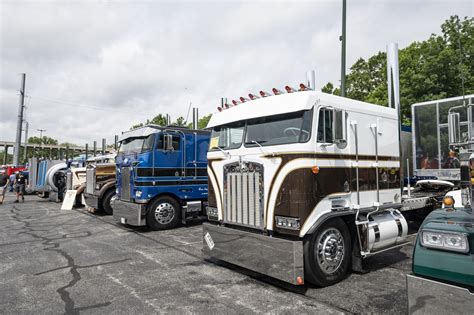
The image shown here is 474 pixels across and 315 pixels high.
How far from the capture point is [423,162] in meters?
8.25

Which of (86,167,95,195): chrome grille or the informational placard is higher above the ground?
(86,167,95,195): chrome grille

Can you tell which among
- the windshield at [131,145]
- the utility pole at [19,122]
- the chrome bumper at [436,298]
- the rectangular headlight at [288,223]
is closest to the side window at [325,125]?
the rectangular headlight at [288,223]

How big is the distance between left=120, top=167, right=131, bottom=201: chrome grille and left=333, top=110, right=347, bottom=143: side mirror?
6723 millimetres

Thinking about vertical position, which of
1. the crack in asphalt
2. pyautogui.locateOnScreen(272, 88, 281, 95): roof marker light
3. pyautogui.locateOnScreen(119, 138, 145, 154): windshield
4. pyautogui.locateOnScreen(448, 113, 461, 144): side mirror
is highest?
pyautogui.locateOnScreen(272, 88, 281, 95): roof marker light

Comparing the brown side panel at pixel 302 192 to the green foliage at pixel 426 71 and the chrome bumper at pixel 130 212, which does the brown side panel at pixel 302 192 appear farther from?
the chrome bumper at pixel 130 212

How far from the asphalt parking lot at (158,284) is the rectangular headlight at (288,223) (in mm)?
927

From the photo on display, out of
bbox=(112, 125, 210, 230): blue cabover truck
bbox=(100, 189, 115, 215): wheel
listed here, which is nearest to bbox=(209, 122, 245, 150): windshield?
bbox=(112, 125, 210, 230): blue cabover truck

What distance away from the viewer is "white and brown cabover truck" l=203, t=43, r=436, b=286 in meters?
4.55

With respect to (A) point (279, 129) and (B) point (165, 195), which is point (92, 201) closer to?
(B) point (165, 195)

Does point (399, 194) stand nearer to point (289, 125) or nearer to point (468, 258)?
point (289, 125)

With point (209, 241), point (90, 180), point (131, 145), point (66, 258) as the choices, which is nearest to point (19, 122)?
point (90, 180)

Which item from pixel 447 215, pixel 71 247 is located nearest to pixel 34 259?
pixel 71 247

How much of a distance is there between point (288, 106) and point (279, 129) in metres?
0.37

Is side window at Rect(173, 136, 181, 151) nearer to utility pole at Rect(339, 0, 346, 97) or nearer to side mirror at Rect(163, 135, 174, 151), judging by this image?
side mirror at Rect(163, 135, 174, 151)
